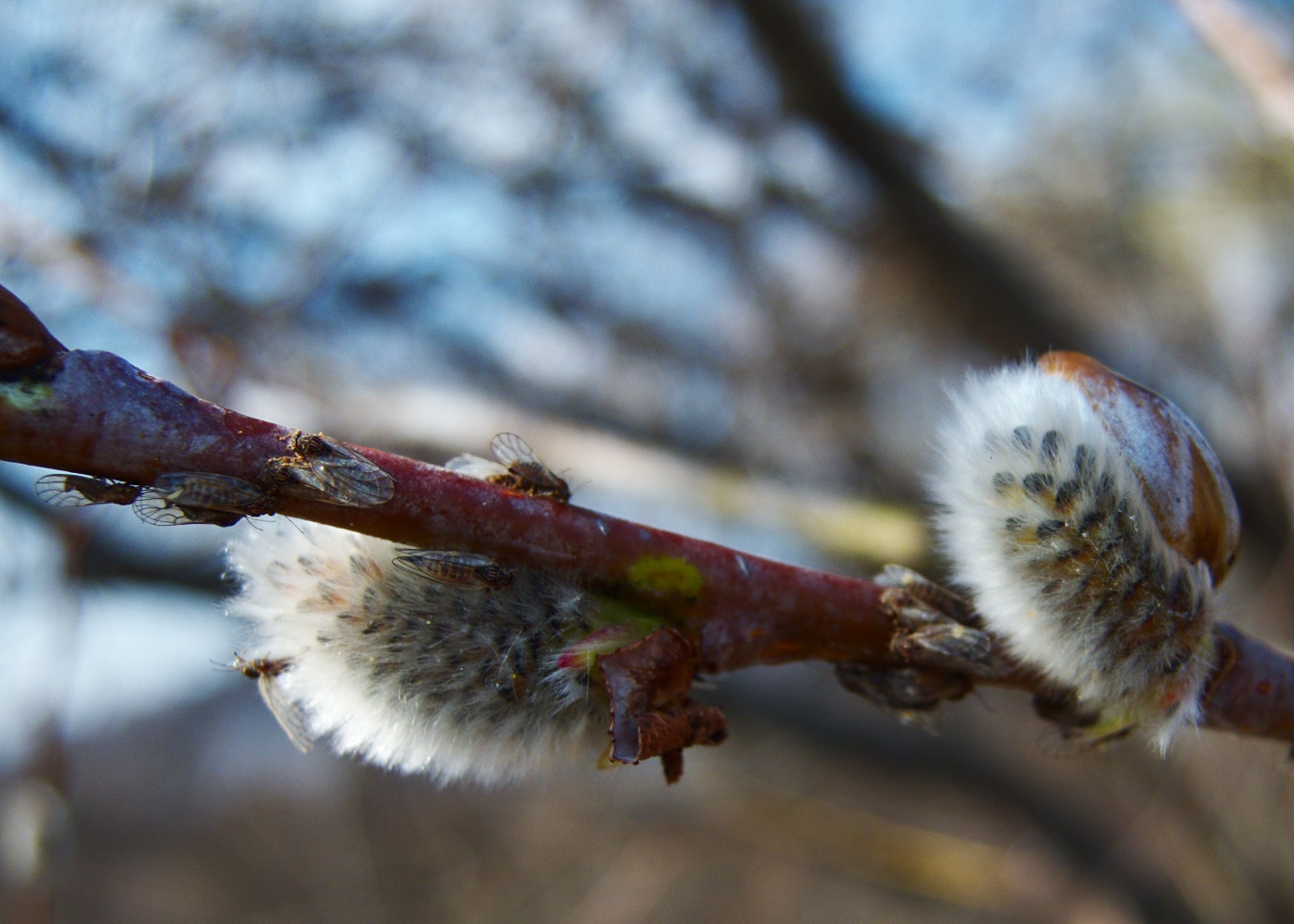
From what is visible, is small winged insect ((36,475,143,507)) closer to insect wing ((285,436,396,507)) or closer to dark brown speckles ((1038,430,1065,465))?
insect wing ((285,436,396,507))

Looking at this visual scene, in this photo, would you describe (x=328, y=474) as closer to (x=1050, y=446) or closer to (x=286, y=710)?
(x=286, y=710)

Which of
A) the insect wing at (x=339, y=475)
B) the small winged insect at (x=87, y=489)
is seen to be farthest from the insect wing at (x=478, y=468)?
the small winged insect at (x=87, y=489)

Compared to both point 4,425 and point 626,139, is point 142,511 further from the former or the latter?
point 626,139

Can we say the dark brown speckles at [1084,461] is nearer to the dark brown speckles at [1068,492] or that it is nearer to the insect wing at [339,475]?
the dark brown speckles at [1068,492]

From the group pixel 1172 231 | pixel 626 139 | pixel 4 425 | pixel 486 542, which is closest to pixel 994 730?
pixel 1172 231

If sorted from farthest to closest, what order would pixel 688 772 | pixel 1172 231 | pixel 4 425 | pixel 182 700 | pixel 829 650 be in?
pixel 182 700, pixel 688 772, pixel 1172 231, pixel 829 650, pixel 4 425

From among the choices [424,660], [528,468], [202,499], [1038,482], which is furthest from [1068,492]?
[202,499]

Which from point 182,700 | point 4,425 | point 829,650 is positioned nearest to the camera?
point 4,425
